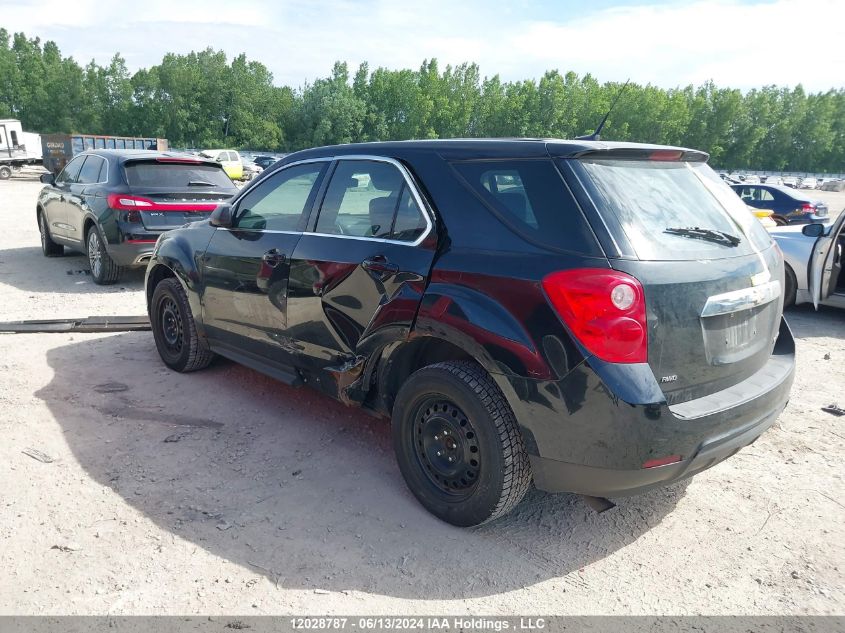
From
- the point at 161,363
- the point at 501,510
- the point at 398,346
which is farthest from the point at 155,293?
the point at 501,510

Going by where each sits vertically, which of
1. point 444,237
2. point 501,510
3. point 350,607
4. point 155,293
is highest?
point 444,237

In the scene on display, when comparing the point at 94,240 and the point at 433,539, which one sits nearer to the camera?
the point at 433,539

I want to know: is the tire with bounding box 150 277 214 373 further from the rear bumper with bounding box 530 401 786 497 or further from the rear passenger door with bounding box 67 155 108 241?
the rear passenger door with bounding box 67 155 108 241

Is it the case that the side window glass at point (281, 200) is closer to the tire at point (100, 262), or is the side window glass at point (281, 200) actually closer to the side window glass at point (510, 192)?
the side window glass at point (510, 192)

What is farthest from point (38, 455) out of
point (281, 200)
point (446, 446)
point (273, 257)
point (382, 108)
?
point (382, 108)

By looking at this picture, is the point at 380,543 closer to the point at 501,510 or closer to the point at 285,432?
the point at 501,510

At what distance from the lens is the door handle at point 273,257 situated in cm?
403

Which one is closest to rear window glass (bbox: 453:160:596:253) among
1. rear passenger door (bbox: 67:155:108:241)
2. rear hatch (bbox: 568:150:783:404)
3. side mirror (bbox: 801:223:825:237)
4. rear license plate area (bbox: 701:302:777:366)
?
rear hatch (bbox: 568:150:783:404)

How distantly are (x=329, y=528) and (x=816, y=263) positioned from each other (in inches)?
248

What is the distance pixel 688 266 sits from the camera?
2.77m

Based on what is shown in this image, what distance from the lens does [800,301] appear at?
787 cm

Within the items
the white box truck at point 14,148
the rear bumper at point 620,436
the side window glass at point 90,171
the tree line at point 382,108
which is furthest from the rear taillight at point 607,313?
the tree line at point 382,108

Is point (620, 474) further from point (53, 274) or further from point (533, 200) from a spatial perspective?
point (53, 274)

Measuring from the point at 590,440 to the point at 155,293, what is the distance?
13.7 feet
